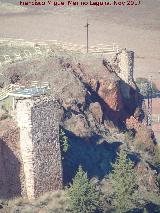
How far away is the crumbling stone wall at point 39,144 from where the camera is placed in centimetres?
3158

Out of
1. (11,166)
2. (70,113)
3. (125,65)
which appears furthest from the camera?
(125,65)

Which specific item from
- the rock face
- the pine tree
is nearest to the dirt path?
the rock face

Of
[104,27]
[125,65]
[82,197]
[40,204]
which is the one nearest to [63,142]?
[40,204]

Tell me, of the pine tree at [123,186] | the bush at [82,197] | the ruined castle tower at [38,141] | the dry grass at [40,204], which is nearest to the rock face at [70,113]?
the ruined castle tower at [38,141]

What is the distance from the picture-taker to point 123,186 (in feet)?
111

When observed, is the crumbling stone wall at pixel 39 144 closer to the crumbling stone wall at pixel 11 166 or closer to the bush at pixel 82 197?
the crumbling stone wall at pixel 11 166

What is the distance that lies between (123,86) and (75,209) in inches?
883

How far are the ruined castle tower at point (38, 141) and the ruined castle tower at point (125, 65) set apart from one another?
2102 cm

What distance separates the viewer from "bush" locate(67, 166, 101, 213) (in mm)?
31203

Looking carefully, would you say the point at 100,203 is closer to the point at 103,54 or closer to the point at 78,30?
the point at 103,54

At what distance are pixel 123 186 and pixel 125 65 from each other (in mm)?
20711

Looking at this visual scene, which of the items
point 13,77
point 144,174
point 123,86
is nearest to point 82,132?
point 144,174

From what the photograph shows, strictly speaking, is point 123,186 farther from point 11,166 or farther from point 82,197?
point 11,166

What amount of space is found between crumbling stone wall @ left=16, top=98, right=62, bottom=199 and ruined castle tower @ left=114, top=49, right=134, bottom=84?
69.0 feet
